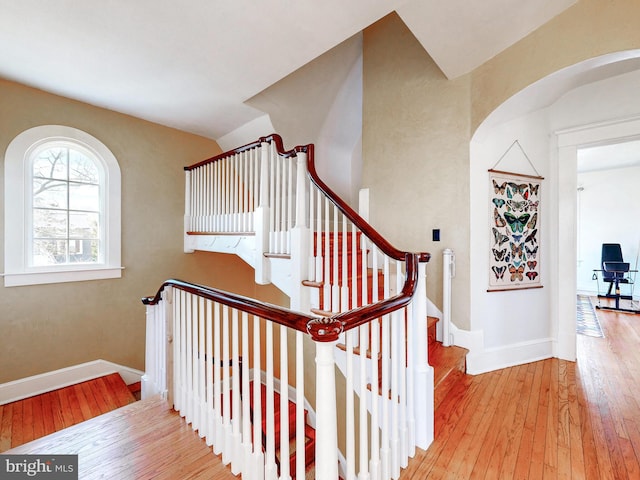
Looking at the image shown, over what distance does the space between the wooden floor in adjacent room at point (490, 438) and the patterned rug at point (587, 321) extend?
1503 millimetres

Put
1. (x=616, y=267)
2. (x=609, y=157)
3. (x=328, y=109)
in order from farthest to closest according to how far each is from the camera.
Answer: (x=616, y=267), (x=609, y=157), (x=328, y=109)

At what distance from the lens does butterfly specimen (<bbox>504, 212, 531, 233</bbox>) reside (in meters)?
2.78

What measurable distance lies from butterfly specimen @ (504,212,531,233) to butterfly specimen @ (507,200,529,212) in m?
0.06

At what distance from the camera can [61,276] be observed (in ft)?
Result: 9.95

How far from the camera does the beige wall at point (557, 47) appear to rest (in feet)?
5.94

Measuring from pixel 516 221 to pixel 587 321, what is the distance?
2.87 m

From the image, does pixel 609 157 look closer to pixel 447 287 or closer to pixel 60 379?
pixel 447 287

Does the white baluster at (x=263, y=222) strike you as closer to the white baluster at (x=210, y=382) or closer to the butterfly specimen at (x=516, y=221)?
the white baluster at (x=210, y=382)

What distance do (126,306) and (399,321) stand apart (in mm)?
3447

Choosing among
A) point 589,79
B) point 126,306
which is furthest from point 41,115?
point 589,79

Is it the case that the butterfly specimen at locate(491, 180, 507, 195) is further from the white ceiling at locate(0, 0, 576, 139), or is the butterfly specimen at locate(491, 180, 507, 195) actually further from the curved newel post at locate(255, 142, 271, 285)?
the curved newel post at locate(255, 142, 271, 285)

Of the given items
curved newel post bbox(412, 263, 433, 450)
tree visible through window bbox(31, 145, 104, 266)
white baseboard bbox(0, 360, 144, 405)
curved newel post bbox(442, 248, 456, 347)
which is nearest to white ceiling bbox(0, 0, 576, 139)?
tree visible through window bbox(31, 145, 104, 266)

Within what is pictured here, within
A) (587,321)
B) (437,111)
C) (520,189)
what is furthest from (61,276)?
(587,321)

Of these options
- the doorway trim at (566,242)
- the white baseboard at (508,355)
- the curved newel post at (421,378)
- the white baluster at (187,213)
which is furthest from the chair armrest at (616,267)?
the white baluster at (187,213)
